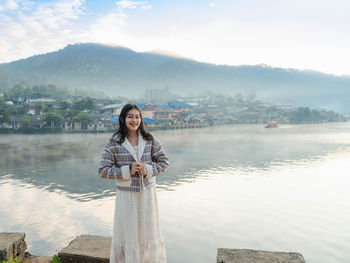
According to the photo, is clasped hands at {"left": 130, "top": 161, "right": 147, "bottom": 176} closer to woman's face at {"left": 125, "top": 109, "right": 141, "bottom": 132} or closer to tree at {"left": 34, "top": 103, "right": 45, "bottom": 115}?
woman's face at {"left": 125, "top": 109, "right": 141, "bottom": 132}

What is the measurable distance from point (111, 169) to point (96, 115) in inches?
1717

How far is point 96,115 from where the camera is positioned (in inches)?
1754

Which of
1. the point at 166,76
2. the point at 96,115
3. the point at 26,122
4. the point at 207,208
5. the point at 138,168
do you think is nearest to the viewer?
the point at 138,168

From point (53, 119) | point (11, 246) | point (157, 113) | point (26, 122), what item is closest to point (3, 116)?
point (26, 122)

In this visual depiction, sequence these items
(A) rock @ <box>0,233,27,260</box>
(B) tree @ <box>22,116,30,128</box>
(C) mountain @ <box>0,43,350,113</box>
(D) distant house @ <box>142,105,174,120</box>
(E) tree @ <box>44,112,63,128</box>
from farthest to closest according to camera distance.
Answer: (C) mountain @ <box>0,43,350,113</box> → (D) distant house @ <box>142,105,174,120</box> → (E) tree @ <box>44,112,63,128</box> → (B) tree @ <box>22,116,30,128</box> → (A) rock @ <box>0,233,27,260</box>

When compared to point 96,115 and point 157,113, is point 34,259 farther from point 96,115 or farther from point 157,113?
point 157,113

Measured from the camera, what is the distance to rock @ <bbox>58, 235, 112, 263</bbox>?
8.90 ft

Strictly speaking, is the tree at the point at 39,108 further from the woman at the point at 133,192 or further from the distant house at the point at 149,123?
the woman at the point at 133,192

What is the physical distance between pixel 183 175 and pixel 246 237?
5.58 metres

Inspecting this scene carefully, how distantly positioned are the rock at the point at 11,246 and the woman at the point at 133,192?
104 cm

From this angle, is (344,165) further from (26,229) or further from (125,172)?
(125,172)

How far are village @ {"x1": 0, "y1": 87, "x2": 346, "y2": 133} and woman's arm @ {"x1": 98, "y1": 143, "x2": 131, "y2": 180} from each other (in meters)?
36.3

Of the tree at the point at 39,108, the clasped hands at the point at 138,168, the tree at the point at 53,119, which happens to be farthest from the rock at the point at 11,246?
the tree at the point at 39,108

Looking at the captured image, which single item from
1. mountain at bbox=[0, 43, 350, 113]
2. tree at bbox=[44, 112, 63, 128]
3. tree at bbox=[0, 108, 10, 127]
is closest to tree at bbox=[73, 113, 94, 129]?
tree at bbox=[44, 112, 63, 128]
